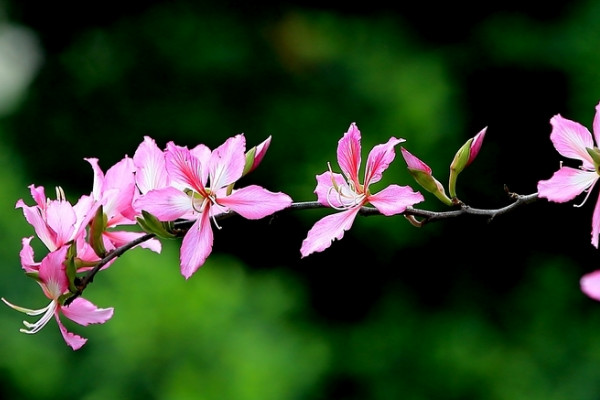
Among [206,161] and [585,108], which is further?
[585,108]

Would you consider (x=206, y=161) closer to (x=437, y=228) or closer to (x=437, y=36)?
(x=437, y=228)

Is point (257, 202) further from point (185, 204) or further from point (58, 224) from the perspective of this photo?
point (58, 224)

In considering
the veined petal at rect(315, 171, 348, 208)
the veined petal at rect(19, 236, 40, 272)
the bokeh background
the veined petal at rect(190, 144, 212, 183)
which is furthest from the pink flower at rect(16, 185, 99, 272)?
the bokeh background

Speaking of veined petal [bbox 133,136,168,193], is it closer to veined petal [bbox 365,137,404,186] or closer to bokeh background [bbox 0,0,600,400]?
veined petal [bbox 365,137,404,186]


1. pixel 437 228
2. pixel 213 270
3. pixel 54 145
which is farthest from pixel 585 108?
pixel 54 145

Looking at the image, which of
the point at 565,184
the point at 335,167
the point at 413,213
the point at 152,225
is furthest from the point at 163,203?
the point at 335,167

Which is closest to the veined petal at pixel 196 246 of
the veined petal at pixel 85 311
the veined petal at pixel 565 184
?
the veined petal at pixel 85 311
